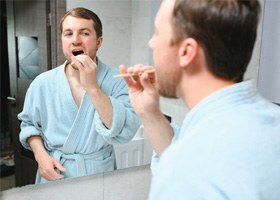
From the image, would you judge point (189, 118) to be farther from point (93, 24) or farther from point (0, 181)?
point (0, 181)

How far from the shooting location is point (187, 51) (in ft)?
2.10

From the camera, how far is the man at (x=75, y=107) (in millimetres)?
1042

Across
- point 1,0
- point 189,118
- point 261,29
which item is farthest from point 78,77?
point 261,29

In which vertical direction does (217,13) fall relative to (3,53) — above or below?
above

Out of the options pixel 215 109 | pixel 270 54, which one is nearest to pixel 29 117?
pixel 215 109

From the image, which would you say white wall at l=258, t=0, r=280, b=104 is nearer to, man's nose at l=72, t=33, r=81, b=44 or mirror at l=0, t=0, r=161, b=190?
mirror at l=0, t=0, r=161, b=190

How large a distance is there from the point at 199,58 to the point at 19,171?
73 centimetres

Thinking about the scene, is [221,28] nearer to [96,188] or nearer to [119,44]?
[119,44]

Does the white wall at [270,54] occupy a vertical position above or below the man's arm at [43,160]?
above

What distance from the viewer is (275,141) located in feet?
2.01

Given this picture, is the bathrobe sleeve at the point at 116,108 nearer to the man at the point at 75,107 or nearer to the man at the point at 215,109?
the man at the point at 75,107

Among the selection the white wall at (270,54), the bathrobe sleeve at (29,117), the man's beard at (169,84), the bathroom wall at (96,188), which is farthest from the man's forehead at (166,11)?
the white wall at (270,54)

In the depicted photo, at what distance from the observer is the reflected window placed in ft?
3.29

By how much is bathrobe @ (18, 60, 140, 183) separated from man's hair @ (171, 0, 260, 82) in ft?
1.56
